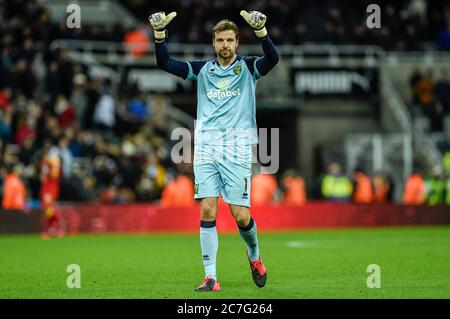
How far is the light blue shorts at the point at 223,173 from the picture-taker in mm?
10781

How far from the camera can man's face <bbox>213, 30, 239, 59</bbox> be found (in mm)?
10695

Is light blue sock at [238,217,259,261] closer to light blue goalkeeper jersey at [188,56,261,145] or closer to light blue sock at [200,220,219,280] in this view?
light blue sock at [200,220,219,280]

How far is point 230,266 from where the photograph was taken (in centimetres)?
1429

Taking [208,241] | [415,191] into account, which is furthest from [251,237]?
[415,191]

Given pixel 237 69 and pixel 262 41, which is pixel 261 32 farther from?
pixel 237 69

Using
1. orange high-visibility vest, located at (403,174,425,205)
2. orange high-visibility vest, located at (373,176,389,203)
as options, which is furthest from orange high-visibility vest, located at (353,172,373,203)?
orange high-visibility vest, located at (403,174,425,205)

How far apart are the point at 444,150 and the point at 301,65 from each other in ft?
18.4

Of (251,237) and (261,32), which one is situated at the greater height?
(261,32)

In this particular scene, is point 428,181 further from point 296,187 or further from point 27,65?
point 27,65

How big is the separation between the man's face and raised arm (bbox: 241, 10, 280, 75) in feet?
0.81

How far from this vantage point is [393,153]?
106ft

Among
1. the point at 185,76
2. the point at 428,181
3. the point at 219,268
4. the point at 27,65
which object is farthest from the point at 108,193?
the point at 185,76

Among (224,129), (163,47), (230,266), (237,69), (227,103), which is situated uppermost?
(163,47)

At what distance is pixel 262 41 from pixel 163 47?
1051 mm
